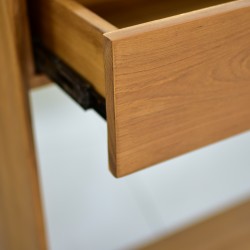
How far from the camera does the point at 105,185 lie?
3.65ft

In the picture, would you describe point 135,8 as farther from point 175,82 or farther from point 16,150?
point 16,150

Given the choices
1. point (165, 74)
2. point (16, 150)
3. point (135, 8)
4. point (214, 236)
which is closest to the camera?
point (165, 74)

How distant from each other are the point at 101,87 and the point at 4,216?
0.42m

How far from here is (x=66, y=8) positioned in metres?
0.58

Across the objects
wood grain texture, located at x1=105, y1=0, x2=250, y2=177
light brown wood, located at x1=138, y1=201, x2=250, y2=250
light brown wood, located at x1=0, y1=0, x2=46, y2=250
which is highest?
wood grain texture, located at x1=105, y1=0, x2=250, y2=177

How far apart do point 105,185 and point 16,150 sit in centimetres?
36

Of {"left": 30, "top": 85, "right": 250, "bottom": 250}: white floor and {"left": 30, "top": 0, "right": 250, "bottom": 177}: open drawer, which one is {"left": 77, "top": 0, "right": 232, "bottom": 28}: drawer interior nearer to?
{"left": 30, "top": 0, "right": 250, "bottom": 177}: open drawer

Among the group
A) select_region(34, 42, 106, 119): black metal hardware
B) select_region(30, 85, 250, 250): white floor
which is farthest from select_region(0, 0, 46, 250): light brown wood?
select_region(30, 85, 250, 250): white floor

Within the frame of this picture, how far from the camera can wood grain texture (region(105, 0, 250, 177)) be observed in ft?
1.53

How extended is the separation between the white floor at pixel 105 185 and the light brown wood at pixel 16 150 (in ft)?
0.49

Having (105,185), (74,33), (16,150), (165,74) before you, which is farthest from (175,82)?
(105,185)

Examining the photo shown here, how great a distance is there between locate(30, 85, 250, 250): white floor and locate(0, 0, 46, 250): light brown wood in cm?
15

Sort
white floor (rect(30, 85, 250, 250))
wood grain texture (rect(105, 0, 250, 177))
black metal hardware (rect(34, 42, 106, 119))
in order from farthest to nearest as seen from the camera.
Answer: white floor (rect(30, 85, 250, 250))
black metal hardware (rect(34, 42, 106, 119))
wood grain texture (rect(105, 0, 250, 177))

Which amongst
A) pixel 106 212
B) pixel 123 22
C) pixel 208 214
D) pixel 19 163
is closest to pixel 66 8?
pixel 123 22
